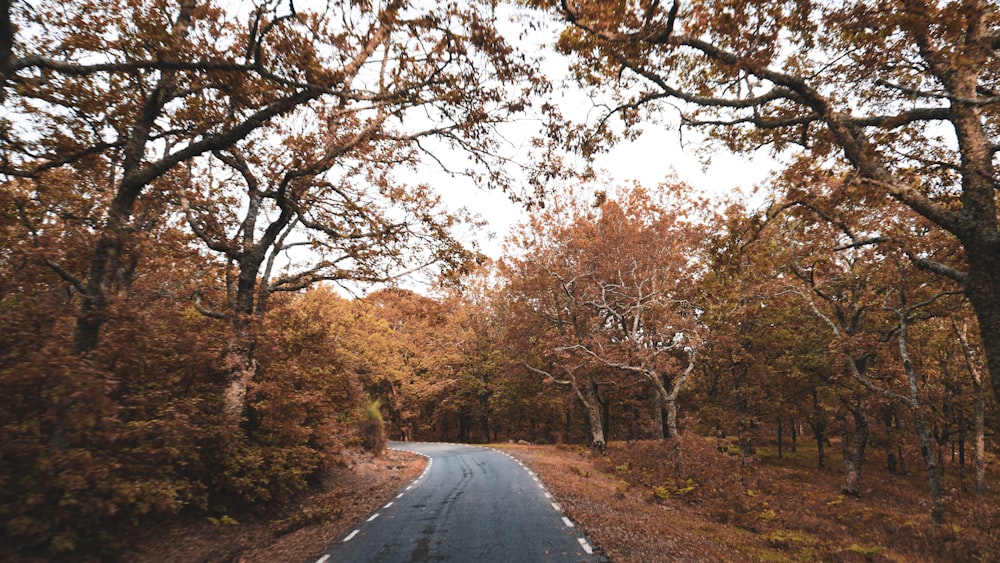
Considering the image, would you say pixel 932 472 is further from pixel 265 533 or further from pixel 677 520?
pixel 265 533

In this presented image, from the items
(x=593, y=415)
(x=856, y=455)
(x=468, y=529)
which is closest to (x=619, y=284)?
(x=593, y=415)

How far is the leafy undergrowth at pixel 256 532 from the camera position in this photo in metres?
7.94

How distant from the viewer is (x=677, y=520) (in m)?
11.3

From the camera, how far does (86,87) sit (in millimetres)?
8594

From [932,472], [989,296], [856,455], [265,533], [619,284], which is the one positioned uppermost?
[619,284]

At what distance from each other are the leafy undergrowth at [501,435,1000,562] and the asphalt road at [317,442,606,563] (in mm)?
658

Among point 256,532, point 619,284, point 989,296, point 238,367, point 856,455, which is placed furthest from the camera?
point 619,284

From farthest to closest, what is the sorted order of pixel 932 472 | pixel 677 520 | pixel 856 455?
pixel 856 455, pixel 932 472, pixel 677 520

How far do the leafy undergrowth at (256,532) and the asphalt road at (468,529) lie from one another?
0.68m

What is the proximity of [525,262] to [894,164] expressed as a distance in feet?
69.1

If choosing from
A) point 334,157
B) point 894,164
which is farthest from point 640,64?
point 334,157

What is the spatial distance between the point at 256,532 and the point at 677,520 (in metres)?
9.98

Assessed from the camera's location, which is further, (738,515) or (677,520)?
(738,515)

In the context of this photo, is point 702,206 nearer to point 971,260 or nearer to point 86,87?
point 971,260
